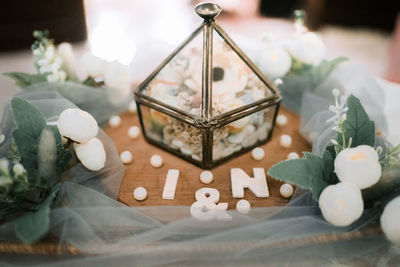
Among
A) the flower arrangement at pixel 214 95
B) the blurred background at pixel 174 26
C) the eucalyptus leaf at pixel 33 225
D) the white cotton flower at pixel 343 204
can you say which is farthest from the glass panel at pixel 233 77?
the blurred background at pixel 174 26

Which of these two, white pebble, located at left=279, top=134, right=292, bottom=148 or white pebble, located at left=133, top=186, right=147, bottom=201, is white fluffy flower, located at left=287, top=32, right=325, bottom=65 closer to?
white pebble, located at left=279, top=134, right=292, bottom=148

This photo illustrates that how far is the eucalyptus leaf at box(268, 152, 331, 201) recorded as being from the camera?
77cm

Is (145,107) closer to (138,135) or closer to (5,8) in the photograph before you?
(138,135)

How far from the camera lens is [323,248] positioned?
2.58 ft

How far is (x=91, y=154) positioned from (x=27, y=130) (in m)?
0.15

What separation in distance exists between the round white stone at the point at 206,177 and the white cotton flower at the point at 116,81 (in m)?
0.43

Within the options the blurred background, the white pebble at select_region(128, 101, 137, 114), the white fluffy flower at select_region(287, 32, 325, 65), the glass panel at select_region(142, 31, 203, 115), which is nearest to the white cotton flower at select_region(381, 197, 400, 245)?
the glass panel at select_region(142, 31, 203, 115)

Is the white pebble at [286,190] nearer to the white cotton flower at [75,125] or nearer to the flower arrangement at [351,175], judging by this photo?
the flower arrangement at [351,175]

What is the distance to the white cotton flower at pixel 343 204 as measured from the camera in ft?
2.34

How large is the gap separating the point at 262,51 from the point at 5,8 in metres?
Result: 2.35

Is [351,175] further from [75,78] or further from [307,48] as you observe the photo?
[75,78]

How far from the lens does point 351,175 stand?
731mm

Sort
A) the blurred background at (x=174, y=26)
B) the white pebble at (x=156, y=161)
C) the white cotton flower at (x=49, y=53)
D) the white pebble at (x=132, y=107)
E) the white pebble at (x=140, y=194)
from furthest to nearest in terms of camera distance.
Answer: the blurred background at (x=174, y=26) → the white pebble at (x=132, y=107) → the white cotton flower at (x=49, y=53) → the white pebble at (x=156, y=161) → the white pebble at (x=140, y=194)

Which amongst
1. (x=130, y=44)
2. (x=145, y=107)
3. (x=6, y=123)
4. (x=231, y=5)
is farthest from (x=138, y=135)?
(x=231, y=5)
